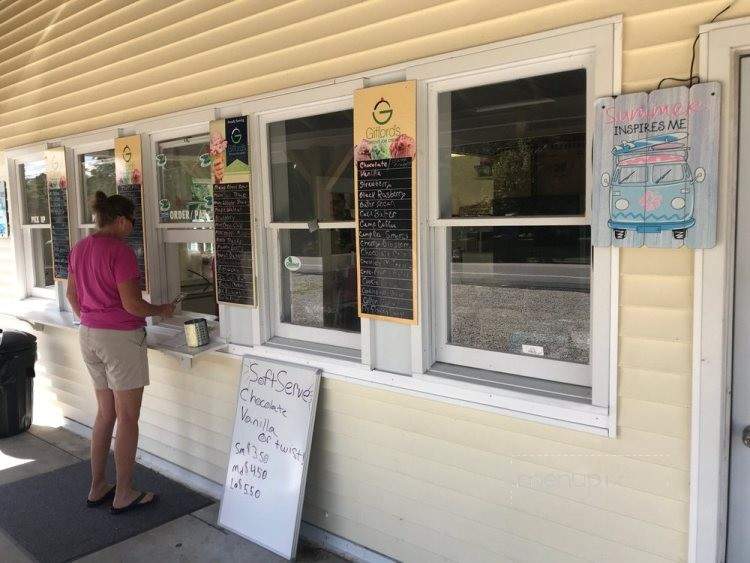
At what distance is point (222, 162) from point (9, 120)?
3.36 m

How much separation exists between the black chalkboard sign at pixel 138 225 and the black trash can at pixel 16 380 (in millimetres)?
1663

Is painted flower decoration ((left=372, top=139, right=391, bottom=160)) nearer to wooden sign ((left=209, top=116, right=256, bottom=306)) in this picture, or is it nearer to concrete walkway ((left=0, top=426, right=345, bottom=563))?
wooden sign ((left=209, top=116, right=256, bottom=306))

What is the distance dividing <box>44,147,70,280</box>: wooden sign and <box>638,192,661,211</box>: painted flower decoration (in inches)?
176

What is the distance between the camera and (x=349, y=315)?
3.32 m

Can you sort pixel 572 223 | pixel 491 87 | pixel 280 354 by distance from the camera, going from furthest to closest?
pixel 280 354
pixel 491 87
pixel 572 223

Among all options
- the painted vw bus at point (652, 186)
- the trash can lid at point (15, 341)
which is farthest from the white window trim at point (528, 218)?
the trash can lid at point (15, 341)

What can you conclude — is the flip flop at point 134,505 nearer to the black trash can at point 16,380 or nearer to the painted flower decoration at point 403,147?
the black trash can at point 16,380

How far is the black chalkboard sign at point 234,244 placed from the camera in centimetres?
352

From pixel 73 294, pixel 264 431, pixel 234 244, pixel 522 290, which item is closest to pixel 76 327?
pixel 73 294

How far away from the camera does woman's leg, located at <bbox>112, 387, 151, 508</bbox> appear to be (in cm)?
362

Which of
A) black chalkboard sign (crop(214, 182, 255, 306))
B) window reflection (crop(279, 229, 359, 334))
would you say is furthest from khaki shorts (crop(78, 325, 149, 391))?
window reflection (crop(279, 229, 359, 334))

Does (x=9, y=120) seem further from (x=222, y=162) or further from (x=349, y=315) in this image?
(x=349, y=315)

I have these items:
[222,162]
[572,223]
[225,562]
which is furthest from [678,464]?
[222,162]

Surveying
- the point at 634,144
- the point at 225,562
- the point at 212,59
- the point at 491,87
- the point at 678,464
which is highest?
the point at 212,59
